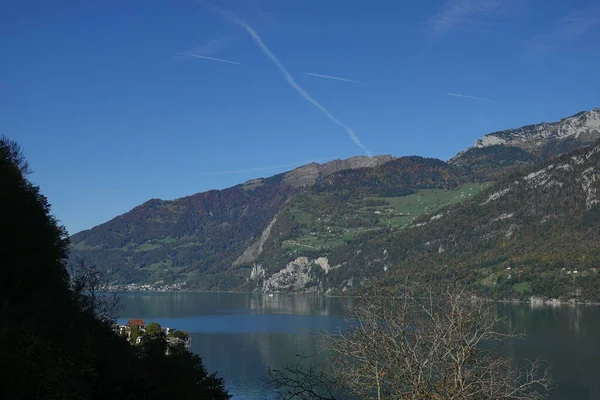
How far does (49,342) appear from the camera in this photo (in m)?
14.9

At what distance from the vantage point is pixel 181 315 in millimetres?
122062

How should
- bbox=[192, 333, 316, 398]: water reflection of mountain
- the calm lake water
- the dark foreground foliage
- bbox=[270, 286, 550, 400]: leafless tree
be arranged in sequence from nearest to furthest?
bbox=[270, 286, 550, 400]: leafless tree
the dark foreground foliage
the calm lake water
bbox=[192, 333, 316, 398]: water reflection of mountain

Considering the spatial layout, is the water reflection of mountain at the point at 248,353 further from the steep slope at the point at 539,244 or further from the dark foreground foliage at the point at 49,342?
the steep slope at the point at 539,244

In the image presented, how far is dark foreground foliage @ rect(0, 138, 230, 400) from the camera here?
13805 mm

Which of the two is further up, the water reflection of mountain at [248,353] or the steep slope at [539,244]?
the steep slope at [539,244]

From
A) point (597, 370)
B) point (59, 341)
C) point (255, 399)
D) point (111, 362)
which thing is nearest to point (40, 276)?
point (111, 362)

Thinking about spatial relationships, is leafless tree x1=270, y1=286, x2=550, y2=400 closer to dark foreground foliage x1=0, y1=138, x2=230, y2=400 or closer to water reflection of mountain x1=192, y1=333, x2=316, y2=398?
dark foreground foliage x1=0, y1=138, x2=230, y2=400

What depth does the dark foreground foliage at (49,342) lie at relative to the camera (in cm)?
1380

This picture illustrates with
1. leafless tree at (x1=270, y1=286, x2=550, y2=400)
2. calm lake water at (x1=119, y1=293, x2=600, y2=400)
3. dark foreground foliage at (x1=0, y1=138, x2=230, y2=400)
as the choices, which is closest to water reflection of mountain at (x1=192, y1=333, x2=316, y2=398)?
calm lake water at (x1=119, y1=293, x2=600, y2=400)

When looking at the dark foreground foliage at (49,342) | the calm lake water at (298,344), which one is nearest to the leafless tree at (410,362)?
the dark foreground foliage at (49,342)

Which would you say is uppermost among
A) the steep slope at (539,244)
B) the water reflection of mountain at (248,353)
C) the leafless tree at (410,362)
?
the steep slope at (539,244)

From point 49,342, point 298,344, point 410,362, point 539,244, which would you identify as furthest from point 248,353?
point 539,244

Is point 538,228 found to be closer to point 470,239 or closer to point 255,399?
point 470,239

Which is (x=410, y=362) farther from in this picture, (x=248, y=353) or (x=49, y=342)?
(x=248, y=353)
